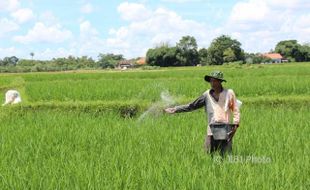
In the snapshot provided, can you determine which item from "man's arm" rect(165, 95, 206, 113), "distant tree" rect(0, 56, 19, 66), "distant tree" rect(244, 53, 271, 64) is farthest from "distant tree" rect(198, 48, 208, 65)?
"man's arm" rect(165, 95, 206, 113)


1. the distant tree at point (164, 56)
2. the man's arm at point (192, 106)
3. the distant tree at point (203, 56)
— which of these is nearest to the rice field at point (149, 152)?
the man's arm at point (192, 106)

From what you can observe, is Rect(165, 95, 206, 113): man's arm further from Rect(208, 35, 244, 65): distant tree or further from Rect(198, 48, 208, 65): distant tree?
Rect(198, 48, 208, 65): distant tree

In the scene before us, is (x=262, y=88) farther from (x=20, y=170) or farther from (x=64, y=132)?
(x=20, y=170)

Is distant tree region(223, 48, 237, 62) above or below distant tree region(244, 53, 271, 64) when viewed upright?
above

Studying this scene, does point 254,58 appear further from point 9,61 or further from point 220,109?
point 220,109

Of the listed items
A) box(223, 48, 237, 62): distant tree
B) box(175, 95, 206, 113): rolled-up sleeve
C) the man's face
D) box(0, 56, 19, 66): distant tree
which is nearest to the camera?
the man's face

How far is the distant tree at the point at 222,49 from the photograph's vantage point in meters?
54.3

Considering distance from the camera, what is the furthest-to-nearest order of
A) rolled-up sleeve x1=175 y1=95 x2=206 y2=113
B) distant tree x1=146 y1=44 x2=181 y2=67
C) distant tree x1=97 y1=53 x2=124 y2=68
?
distant tree x1=97 y1=53 x2=124 y2=68
distant tree x1=146 y1=44 x2=181 y2=67
rolled-up sleeve x1=175 y1=95 x2=206 y2=113

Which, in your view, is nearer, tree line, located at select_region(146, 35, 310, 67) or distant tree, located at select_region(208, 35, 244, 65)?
tree line, located at select_region(146, 35, 310, 67)

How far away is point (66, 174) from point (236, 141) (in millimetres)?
2277

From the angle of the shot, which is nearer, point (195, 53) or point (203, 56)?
point (195, 53)

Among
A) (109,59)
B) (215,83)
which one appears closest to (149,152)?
(215,83)

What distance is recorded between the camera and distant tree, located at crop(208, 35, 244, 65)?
54.3 metres

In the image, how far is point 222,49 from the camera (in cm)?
5447
